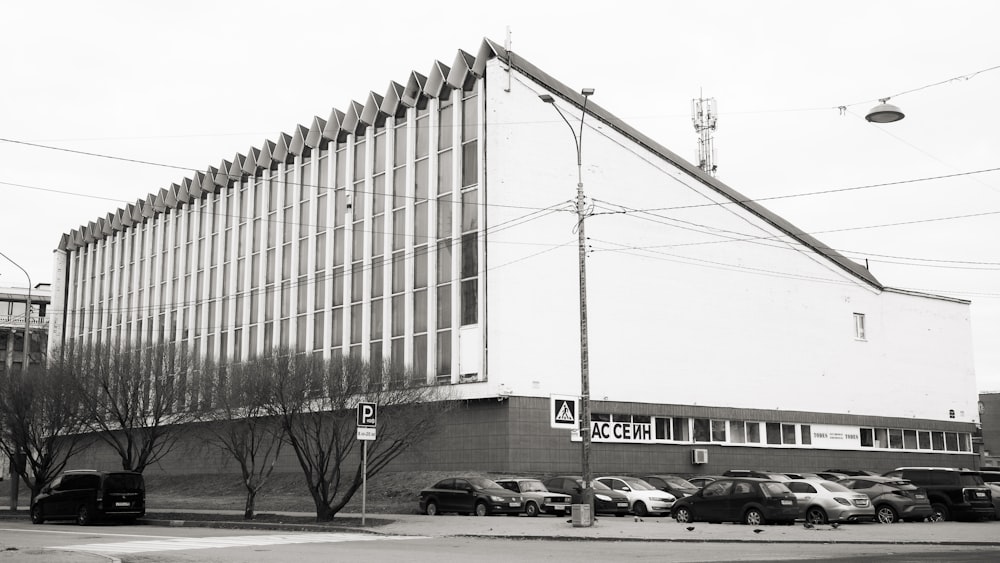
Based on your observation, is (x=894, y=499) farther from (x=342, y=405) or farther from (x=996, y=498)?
(x=342, y=405)

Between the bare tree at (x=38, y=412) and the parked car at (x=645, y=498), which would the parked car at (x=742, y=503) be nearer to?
the parked car at (x=645, y=498)

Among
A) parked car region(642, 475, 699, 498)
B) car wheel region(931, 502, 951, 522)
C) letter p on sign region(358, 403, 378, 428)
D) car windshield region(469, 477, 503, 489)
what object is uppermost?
letter p on sign region(358, 403, 378, 428)

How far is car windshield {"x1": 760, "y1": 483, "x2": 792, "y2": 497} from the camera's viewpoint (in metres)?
25.1

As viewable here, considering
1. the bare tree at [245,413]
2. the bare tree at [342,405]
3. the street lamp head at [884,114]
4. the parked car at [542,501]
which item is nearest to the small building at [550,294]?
the bare tree at [342,405]

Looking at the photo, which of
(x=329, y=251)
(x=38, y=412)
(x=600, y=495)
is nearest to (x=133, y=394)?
(x=38, y=412)

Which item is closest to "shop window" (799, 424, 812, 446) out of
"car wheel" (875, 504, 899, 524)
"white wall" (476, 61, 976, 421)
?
"white wall" (476, 61, 976, 421)

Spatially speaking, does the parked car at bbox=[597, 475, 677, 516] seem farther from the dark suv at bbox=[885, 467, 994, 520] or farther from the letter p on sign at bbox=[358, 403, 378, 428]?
the letter p on sign at bbox=[358, 403, 378, 428]

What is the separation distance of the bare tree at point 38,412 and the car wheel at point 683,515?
24.5 m

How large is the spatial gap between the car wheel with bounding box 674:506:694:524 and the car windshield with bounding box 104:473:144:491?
16972 mm

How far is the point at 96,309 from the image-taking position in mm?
67562

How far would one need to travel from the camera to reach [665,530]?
928 inches

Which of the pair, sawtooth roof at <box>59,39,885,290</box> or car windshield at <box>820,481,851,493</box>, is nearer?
car windshield at <box>820,481,851,493</box>

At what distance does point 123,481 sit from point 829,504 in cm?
2115

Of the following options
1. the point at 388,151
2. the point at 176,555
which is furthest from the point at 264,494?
the point at 176,555
